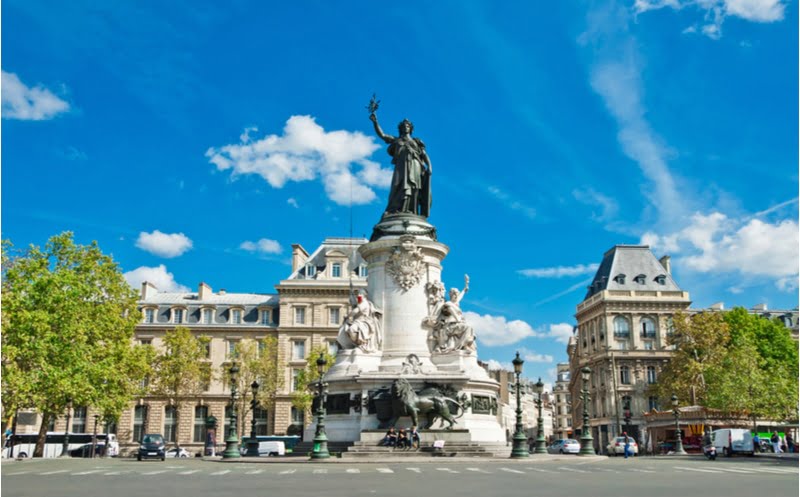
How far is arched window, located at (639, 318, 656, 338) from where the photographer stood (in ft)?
284

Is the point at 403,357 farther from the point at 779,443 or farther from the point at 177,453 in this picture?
the point at 779,443

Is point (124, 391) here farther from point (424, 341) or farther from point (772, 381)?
point (772, 381)

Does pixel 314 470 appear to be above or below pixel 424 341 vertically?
below

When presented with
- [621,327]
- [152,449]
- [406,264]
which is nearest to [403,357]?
[406,264]

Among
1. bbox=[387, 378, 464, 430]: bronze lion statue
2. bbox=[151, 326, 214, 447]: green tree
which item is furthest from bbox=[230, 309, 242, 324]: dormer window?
bbox=[387, 378, 464, 430]: bronze lion statue

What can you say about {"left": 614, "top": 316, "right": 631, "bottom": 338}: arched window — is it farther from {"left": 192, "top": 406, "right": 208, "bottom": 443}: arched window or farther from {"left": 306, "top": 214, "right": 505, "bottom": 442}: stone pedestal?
{"left": 306, "top": 214, "right": 505, "bottom": 442}: stone pedestal

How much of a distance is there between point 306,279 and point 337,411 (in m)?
48.6

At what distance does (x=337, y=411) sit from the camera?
33438mm

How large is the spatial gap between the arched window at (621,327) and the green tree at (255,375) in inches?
1389

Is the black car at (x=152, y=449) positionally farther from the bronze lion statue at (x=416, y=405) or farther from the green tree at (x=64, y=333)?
the bronze lion statue at (x=416, y=405)

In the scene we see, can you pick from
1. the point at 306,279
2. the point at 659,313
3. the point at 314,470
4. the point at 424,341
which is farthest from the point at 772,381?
the point at 314,470

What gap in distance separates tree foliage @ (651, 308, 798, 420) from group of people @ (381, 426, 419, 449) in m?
36.9

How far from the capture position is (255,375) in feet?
237

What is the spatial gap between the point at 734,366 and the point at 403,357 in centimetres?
3871
